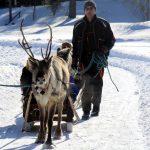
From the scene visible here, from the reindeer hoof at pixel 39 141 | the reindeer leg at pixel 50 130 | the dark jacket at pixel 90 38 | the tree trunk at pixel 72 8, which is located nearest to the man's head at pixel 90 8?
the dark jacket at pixel 90 38

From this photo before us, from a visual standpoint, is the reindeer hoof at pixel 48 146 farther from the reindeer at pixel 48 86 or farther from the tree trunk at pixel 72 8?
the tree trunk at pixel 72 8

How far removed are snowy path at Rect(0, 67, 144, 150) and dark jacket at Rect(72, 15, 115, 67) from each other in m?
1.12

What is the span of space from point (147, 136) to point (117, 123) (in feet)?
3.58

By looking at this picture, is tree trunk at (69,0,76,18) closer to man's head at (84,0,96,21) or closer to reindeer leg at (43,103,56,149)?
man's head at (84,0,96,21)

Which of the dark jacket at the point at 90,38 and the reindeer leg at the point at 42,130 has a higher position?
the dark jacket at the point at 90,38

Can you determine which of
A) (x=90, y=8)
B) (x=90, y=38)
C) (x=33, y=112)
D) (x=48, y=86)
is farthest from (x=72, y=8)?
(x=48, y=86)

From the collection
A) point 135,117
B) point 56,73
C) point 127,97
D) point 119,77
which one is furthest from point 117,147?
point 119,77

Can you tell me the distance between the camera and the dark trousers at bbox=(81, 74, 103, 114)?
8.98 m

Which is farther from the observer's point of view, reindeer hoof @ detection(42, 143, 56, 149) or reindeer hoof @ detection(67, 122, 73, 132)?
reindeer hoof @ detection(67, 122, 73, 132)

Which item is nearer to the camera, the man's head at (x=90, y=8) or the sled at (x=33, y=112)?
the sled at (x=33, y=112)

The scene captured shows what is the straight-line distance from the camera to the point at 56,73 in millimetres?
7047

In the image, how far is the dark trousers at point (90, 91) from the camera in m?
8.98

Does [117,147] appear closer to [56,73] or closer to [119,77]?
[56,73]

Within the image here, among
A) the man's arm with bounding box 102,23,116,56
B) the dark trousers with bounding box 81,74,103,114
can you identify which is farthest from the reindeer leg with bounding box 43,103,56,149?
the man's arm with bounding box 102,23,116,56
